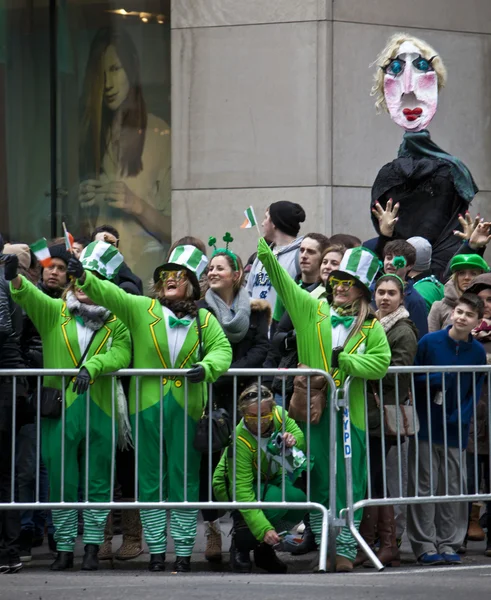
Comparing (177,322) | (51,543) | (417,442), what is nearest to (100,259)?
(177,322)

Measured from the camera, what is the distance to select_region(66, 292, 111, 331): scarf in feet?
29.4

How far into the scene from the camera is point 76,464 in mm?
8922

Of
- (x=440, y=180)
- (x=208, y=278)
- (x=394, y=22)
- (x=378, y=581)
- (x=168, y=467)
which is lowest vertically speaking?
(x=378, y=581)

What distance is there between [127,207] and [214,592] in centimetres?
844

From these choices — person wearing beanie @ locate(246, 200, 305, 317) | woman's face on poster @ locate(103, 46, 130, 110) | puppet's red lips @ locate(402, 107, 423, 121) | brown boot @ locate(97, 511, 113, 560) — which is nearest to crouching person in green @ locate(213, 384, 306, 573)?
brown boot @ locate(97, 511, 113, 560)

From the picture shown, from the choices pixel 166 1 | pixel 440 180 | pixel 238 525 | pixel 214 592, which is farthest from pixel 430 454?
pixel 166 1

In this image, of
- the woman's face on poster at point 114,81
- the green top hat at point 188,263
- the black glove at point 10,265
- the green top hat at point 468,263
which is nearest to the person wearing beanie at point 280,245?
the green top hat at point 468,263

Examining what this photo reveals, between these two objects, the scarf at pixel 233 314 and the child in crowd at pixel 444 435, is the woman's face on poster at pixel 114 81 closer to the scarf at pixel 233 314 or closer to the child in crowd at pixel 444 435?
the scarf at pixel 233 314

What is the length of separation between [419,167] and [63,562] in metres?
4.72

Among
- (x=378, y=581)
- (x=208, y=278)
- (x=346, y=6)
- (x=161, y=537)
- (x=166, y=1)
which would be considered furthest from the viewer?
(x=166, y=1)

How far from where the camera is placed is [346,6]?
46.4ft

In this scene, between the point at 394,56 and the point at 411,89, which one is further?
the point at 394,56

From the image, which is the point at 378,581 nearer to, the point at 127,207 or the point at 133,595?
the point at 133,595

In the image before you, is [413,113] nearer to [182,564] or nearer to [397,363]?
[397,363]
